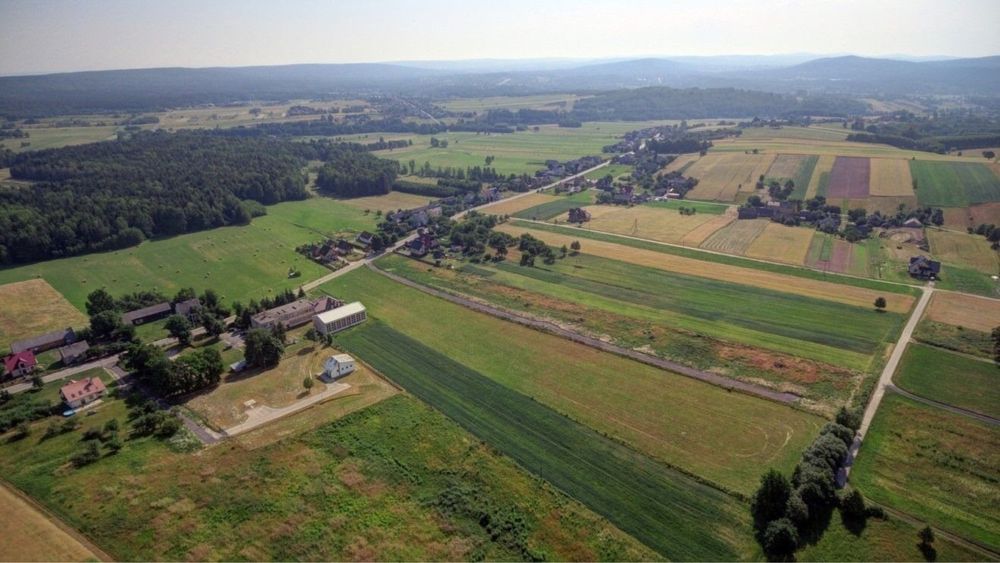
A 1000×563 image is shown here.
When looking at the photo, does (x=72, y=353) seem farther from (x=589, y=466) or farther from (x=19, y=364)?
(x=589, y=466)

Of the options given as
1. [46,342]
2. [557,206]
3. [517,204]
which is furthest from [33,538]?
[557,206]

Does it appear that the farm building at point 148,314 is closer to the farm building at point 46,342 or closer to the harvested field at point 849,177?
the farm building at point 46,342

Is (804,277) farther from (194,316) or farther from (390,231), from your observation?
(194,316)

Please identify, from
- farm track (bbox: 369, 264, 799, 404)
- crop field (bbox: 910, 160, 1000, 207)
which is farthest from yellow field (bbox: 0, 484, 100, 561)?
crop field (bbox: 910, 160, 1000, 207)

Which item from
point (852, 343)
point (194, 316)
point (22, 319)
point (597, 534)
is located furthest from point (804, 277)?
point (22, 319)

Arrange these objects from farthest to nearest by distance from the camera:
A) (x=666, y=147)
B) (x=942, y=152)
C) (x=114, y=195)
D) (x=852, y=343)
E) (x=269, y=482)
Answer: (x=666, y=147), (x=942, y=152), (x=114, y=195), (x=852, y=343), (x=269, y=482)
